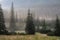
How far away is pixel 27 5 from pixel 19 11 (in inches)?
6.0

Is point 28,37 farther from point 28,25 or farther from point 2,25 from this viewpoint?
point 2,25

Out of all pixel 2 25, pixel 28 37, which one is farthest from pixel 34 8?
pixel 2 25

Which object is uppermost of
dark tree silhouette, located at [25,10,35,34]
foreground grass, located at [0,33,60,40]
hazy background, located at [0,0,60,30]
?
hazy background, located at [0,0,60,30]

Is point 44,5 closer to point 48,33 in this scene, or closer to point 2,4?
point 48,33

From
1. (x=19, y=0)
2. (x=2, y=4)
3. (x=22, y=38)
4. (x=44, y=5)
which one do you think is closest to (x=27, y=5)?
(x=19, y=0)

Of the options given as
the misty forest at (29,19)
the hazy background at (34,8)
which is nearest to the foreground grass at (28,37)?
the misty forest at (29,19)

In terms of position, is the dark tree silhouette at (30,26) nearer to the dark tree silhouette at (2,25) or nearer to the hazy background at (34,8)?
the hazy background at (34,8)

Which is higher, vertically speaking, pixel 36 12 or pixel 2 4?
pixel 2 4

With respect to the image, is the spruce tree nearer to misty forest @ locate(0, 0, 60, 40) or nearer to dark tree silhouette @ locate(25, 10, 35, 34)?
misty forest @ locate(0, 0, 60, 40)

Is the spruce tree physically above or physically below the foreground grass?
above

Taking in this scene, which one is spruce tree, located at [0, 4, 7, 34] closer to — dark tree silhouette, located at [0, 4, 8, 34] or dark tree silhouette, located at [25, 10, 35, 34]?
dark tree silhouette, located at [0, 4, 8, 34]

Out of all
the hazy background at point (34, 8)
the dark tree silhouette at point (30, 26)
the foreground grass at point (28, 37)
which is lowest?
the foreground grass at point (28, 37)

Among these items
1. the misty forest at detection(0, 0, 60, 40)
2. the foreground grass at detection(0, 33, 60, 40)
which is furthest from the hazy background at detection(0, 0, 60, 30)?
the foreground grass at detection(0, 33, 60, 40)

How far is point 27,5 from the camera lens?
6.23 ft
